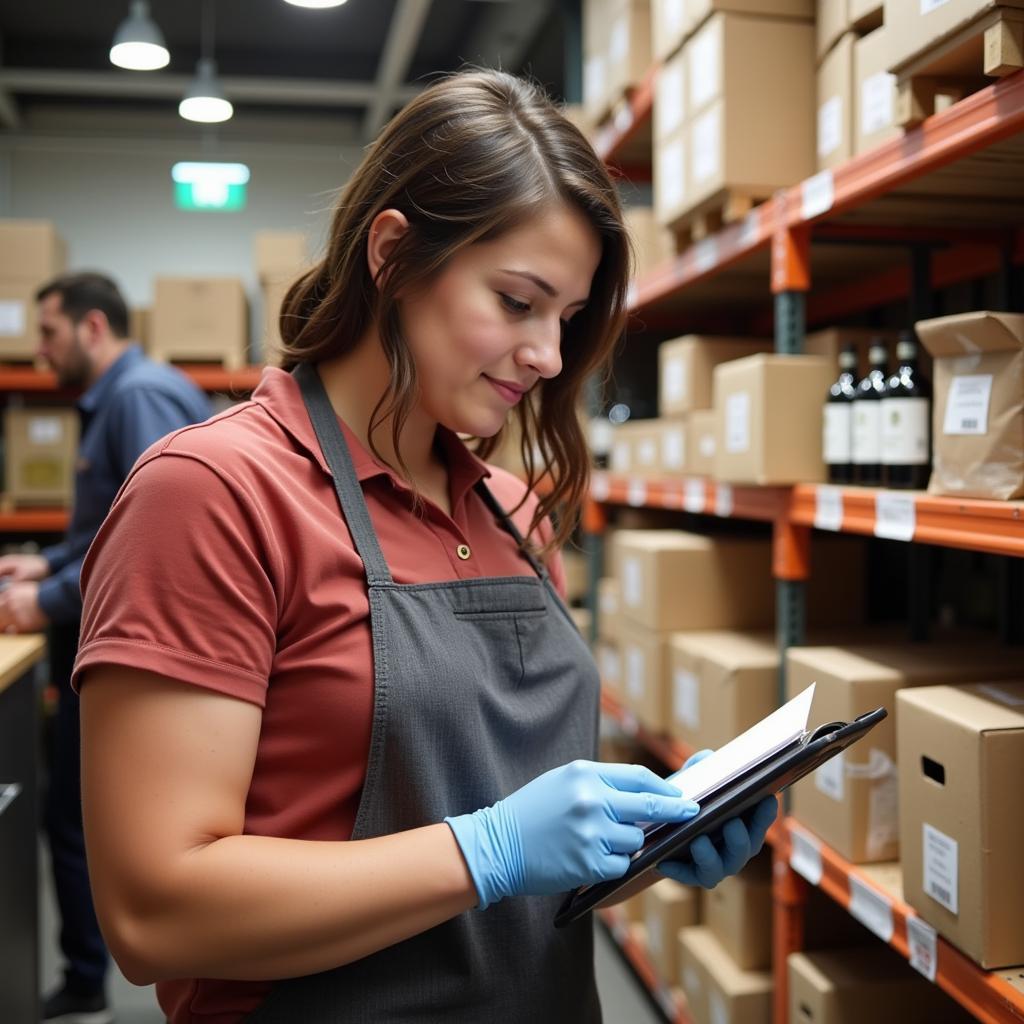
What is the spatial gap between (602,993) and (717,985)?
75cm

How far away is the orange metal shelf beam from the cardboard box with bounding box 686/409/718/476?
118cm

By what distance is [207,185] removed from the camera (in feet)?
18.0

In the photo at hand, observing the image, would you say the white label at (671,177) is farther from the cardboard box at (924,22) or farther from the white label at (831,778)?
the white label at (831,778)

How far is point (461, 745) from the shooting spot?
1.22 metres

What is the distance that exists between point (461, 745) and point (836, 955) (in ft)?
4.61

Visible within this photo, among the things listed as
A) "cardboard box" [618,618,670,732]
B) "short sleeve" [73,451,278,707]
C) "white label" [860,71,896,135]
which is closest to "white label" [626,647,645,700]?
"cardboard box" [618,618,670,732]

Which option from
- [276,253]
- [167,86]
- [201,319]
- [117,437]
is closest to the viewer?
[117,437]

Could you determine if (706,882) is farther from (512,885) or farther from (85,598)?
(85,598)

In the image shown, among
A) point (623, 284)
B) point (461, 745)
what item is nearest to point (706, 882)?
point (461, 745)

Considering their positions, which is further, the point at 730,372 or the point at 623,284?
the point at 730,372

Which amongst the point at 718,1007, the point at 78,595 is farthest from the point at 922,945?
the point at 78,595

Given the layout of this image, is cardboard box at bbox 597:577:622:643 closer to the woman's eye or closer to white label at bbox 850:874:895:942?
white label at bbox 850:874:895:942

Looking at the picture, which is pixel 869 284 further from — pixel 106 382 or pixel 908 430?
pixel 106 382

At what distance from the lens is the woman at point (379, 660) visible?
1028 mm
